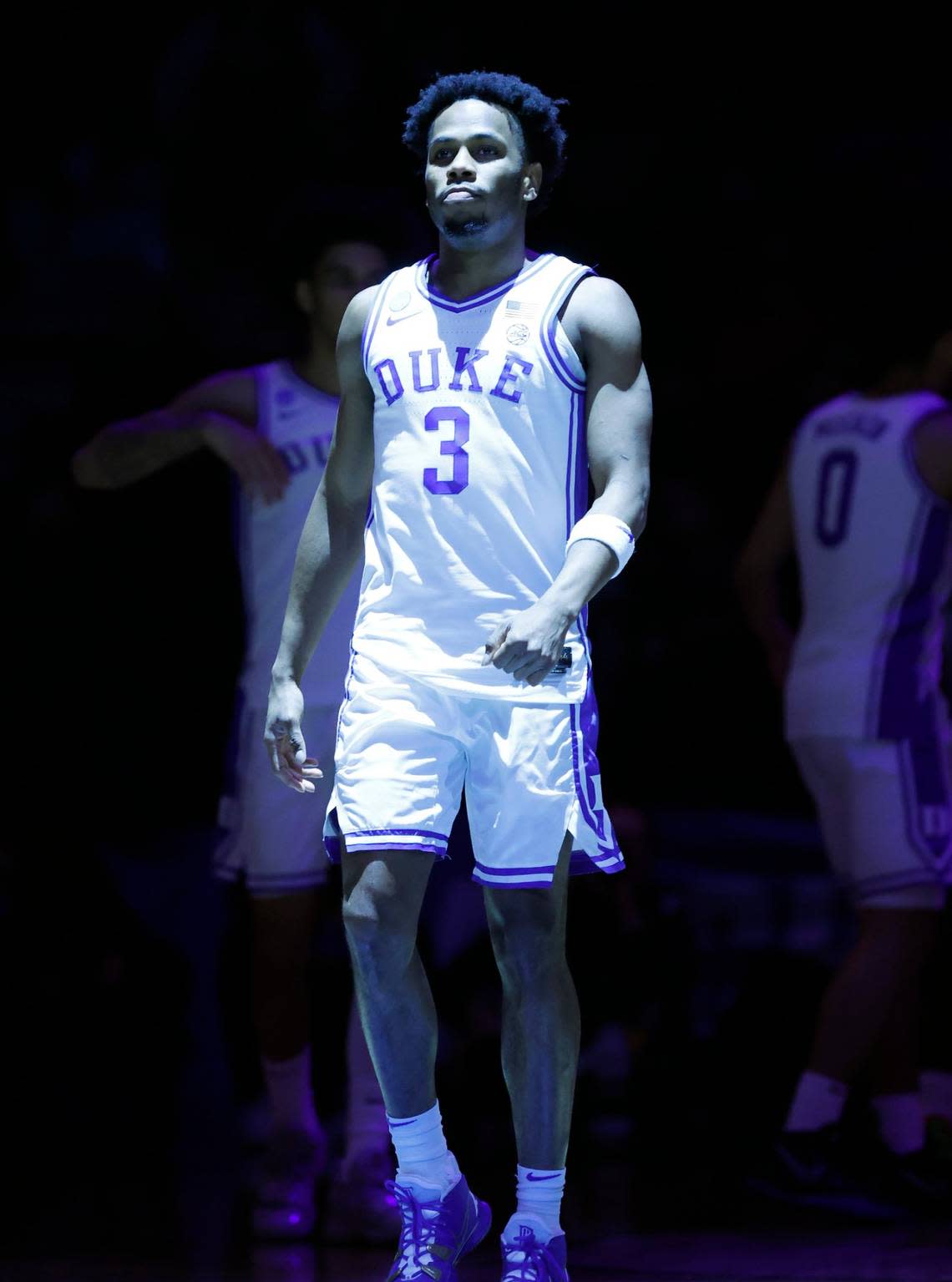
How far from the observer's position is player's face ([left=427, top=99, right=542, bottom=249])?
3.16 meters

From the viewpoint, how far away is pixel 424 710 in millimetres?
3072

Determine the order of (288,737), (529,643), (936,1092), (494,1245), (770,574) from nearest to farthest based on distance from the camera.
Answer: (529,643) < (288,737) < (494,1245) < (936,1092) < (770,574)

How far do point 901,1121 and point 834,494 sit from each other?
58.1 inches

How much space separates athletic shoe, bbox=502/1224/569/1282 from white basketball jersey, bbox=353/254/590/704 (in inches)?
32.9

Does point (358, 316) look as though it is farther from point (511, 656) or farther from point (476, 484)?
point (511, 656)

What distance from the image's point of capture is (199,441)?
433 centimetres

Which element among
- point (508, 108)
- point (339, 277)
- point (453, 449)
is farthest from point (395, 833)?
point (339, 277)

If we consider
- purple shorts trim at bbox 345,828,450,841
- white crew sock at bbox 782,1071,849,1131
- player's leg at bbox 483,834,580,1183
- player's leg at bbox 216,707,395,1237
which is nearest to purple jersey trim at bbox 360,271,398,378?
purple shorts trim at bbox 345,828,450,841

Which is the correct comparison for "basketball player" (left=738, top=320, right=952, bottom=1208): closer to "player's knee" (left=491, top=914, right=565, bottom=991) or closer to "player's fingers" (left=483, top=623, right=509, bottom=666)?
"player's knee" (left=491, top=914, right=565, bottom=991)

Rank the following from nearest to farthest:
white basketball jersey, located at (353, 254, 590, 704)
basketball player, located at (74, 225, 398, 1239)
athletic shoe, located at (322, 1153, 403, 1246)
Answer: white basketball jersey, located at (353, 254, 590, 704)
athletic shoe, located at (322, 1153, 403, 1246)
basketball player, located at (74, 225, 398, 1239)

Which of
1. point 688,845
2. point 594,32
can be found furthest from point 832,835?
point 594,32

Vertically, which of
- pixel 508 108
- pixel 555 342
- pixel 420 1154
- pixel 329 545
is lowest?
pixel 420 1154

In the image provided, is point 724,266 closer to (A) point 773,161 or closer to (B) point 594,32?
(A) point 773,161

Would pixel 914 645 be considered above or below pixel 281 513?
below
